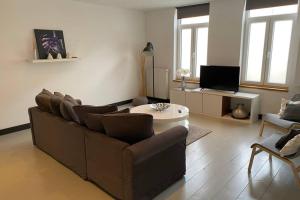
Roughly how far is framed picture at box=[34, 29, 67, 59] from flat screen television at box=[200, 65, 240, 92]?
3080mm

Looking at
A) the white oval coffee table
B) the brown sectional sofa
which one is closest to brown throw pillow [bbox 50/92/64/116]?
the brown sectional sofa

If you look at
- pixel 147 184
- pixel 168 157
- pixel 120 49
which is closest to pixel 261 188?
pixel 168 157

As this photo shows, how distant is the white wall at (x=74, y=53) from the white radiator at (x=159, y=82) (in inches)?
14.4

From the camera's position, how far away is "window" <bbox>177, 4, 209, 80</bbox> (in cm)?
544

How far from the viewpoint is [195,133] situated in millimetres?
4055

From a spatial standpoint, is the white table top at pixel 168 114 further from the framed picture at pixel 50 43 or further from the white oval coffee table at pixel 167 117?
the framed picture at pixel 50 43

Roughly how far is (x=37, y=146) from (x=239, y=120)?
3.76m

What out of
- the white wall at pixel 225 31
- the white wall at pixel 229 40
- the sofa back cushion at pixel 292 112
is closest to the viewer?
the sofa back cushion at pixel 292 112

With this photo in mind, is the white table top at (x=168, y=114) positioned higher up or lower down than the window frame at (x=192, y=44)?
lower down

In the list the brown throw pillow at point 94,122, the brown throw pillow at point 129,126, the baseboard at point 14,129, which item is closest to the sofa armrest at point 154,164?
the brown throw pillow at point 129,126

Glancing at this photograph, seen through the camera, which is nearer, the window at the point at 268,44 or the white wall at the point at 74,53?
the white wall at the point at 74,53

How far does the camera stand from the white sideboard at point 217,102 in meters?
4.60

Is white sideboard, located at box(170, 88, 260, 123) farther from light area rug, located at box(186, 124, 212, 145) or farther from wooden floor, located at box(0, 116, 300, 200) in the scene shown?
wooden floor, located at box(0, 116, 300, 200)

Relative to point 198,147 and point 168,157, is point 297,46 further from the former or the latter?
point 168,157
